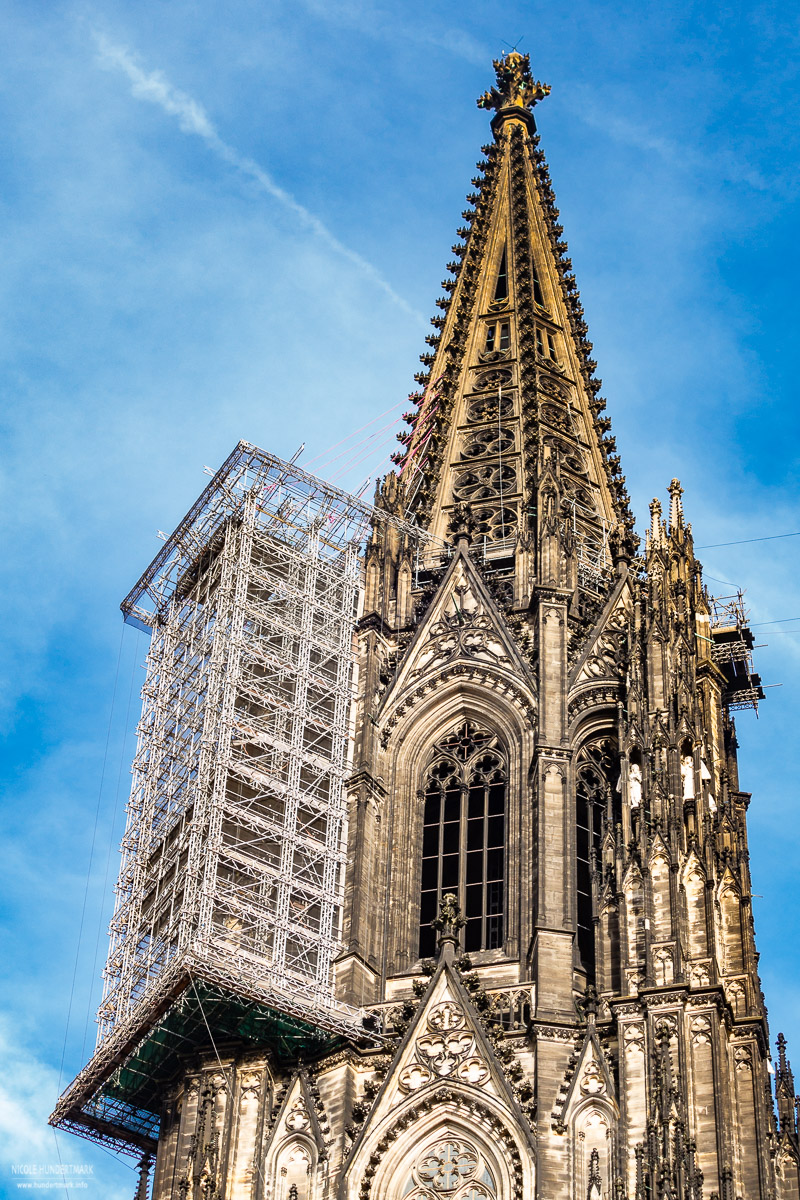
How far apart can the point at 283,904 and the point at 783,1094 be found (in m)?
10.0

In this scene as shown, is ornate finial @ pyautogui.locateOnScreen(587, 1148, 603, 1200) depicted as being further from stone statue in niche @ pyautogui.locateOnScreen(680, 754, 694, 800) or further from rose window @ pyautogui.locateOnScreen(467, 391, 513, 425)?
rose window @ pyautogui.locateOnScreen(467, 391, 513, 425)

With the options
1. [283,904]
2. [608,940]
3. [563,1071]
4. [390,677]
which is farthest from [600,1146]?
[390,677]

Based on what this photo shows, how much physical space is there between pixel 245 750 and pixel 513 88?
1352 inches

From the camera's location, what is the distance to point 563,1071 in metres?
45.5

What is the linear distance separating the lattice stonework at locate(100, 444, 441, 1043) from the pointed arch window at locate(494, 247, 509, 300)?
12.6 m

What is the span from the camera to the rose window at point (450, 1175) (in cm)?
4444

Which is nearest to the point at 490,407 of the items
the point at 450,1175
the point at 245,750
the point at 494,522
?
the point at 494,522

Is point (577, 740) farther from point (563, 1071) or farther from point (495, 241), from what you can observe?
point (495, 241)

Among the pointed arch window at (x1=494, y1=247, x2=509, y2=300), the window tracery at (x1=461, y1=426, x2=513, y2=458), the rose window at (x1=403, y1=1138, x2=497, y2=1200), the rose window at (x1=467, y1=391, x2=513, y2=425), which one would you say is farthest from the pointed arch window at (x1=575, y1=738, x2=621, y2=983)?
the pointed arch window at (x1=494, y1=247, x2=509, y2=300)

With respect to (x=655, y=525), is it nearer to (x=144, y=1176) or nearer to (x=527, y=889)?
(x=527, y=889)

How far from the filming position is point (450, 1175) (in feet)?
147

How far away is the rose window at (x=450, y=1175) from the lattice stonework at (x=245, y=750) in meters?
3.66

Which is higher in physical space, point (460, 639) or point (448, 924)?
point (460, 639)

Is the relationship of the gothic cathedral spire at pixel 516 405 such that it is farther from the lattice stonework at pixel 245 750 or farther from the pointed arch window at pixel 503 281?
the lattice stonework at pixel 245 750
